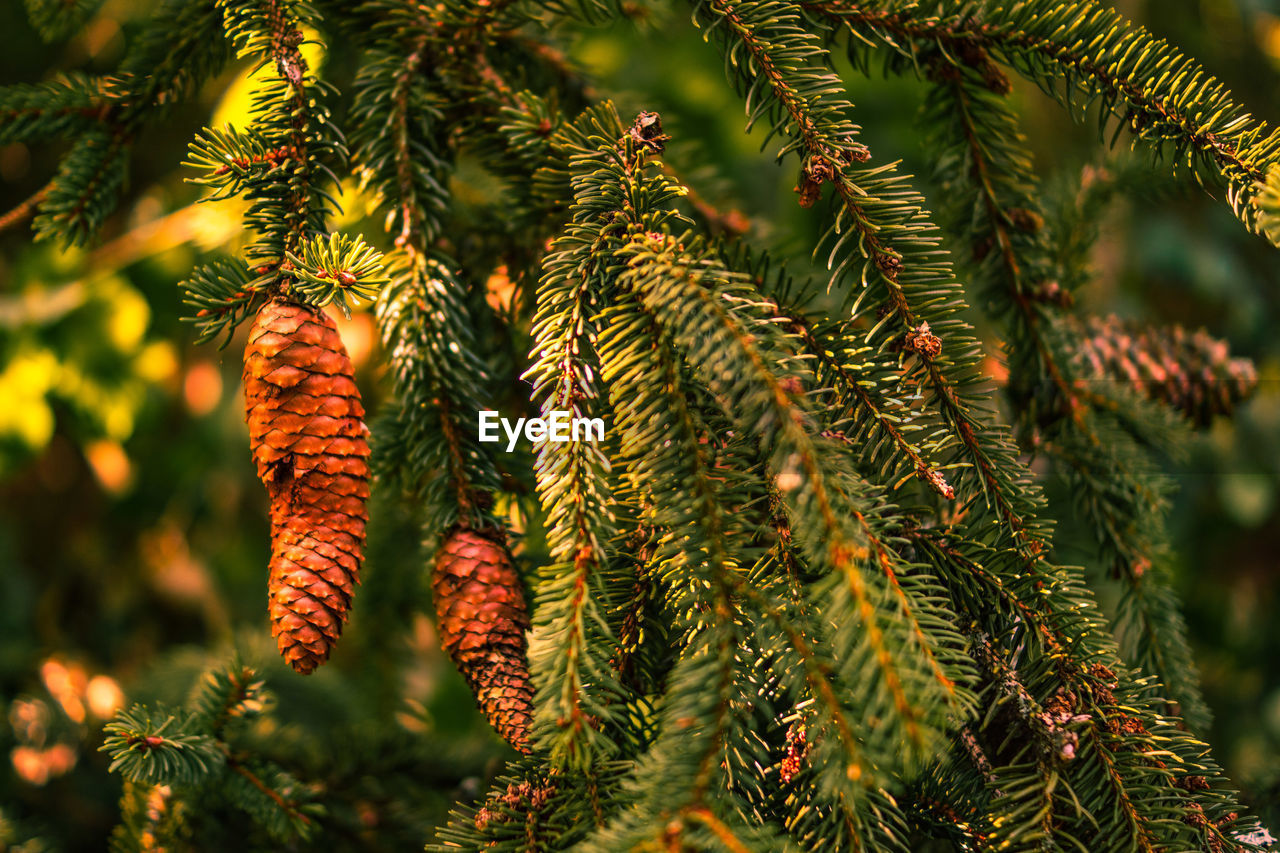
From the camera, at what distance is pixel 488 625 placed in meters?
0.44

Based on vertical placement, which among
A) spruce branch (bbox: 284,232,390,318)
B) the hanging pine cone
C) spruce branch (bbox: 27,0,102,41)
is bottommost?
spruce branch (bbox: 27,0,102,41)

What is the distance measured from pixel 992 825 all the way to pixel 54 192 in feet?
2.42

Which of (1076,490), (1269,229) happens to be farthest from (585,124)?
(1076,490)

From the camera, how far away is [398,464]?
60 centimetres

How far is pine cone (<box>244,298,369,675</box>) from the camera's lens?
1.29 ft

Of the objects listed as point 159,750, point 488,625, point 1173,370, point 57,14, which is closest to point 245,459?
point 57,14

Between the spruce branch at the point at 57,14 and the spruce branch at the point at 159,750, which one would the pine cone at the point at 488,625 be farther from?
the spruce branch at the point at 57,14

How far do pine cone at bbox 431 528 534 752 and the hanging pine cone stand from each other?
1.79ft

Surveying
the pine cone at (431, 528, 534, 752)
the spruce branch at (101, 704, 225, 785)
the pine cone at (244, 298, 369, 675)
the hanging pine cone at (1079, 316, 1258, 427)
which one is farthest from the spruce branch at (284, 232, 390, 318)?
the hanging pine cone at (1079, 316, 1258, 427)

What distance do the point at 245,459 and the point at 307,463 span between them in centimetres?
120

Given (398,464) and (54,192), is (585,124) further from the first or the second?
(54,192)

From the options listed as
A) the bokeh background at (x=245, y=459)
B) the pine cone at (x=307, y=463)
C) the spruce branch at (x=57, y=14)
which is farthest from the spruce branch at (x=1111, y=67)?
the spruce branch at (x=57, y=14)

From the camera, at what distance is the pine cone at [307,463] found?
0.39 m

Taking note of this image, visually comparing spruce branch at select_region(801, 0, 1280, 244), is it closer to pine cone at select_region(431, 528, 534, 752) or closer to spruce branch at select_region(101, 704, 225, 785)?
pine cone at select_region(431, 528, 534, 752)
